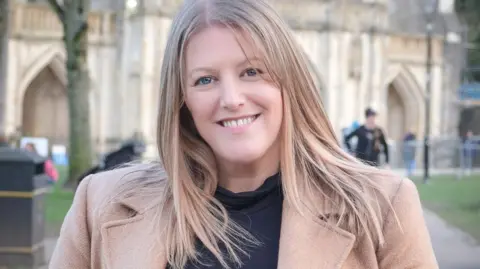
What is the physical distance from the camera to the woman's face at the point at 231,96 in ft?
5.97

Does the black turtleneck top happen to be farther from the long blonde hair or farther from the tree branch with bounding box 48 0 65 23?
the tree branch with bounding box 48 0 65 23

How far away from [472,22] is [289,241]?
38.1 metres

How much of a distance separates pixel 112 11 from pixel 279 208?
2716 centimetres

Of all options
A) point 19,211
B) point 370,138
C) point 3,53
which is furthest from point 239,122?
point 3,53

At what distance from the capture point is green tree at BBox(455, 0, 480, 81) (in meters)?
36.7

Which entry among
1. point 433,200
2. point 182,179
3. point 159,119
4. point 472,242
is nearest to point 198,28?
point 159,119

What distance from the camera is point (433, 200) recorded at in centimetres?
1437

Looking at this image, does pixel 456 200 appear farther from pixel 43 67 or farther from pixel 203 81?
pixel 43 67

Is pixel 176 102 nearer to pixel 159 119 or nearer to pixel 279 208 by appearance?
pixel 159 119

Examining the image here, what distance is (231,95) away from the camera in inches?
71.2

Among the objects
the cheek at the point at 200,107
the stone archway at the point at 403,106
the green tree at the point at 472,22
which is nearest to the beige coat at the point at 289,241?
the cheek at the point at 200,107

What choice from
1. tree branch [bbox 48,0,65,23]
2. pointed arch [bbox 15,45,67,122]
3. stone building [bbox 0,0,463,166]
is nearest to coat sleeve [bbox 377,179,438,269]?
tree branch [bbox 48,0,65,23]

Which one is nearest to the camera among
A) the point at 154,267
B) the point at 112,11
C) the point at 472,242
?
the point at 154,267

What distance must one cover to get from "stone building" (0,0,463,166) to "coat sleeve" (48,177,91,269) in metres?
22.4
